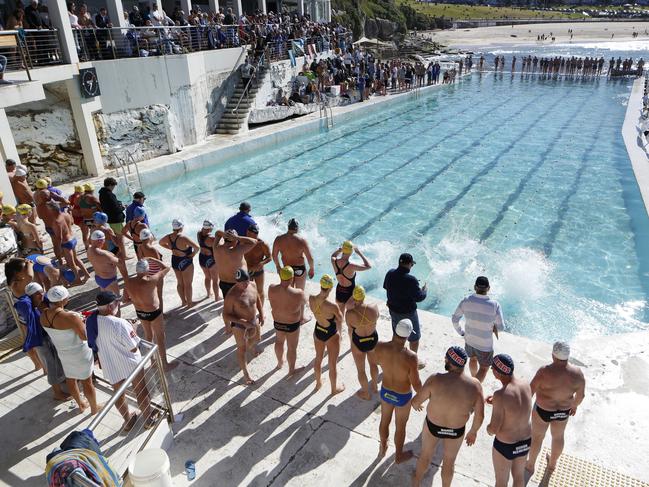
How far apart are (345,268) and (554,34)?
7927 cm

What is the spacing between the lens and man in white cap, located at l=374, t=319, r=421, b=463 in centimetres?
369

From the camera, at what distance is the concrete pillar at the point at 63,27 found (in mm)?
10461

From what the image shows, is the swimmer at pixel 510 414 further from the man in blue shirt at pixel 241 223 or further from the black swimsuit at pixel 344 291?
the man in blue shirt at pixel 241 223

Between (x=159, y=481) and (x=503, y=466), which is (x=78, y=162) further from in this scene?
(x=503, y=466)

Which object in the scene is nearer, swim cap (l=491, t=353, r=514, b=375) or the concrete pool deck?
swim cap (l=491, t=353, r=514, b=375)

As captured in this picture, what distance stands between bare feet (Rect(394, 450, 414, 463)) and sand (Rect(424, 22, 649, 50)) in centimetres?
→ 6209

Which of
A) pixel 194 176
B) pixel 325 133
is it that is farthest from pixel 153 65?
pixel 325 133

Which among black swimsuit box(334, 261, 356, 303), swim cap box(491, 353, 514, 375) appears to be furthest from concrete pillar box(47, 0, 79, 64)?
swim cap box(491, 353, 514, 375)

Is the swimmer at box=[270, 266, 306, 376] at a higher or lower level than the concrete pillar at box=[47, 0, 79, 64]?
lower

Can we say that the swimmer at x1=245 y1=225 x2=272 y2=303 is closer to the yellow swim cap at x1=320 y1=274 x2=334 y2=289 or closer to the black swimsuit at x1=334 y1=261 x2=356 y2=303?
the black swimsuit at x1=334 y1=261 x2=356 y2=303

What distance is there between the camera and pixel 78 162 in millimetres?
11875

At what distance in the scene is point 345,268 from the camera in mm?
5449

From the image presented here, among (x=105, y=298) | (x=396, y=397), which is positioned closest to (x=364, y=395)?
(x=396, y=397)

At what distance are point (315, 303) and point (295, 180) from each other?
30.6ft
